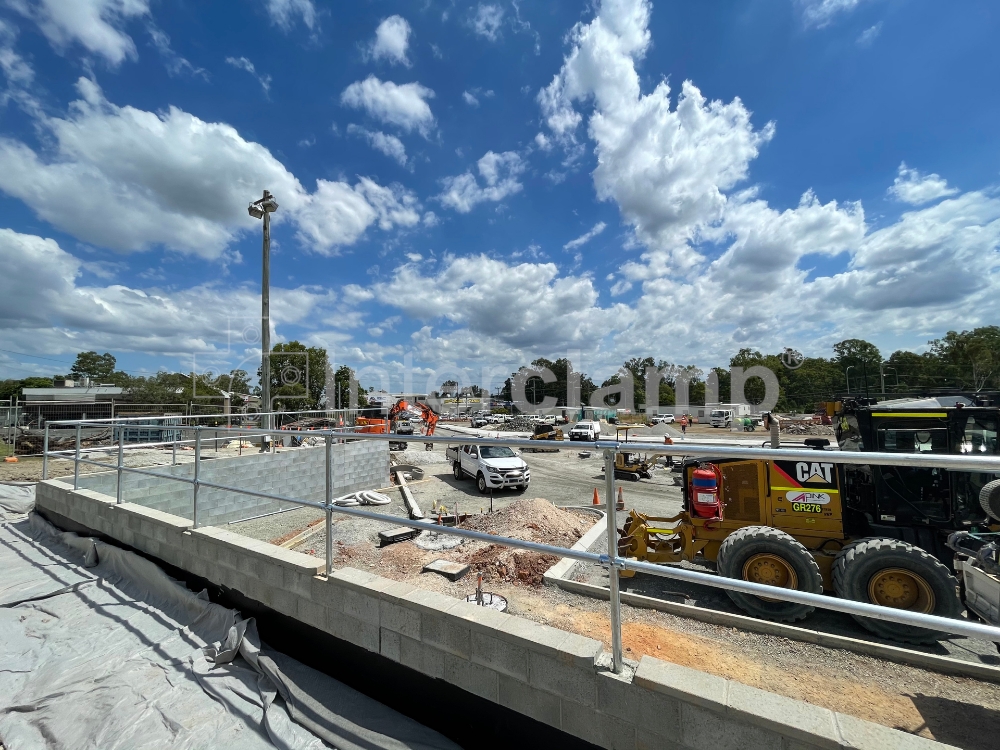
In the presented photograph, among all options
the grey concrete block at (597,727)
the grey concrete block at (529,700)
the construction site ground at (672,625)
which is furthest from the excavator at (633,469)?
the grey concrete block at (597,727)

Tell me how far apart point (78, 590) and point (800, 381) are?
8737 centimetres

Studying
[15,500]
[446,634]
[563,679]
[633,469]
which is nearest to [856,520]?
[563,679]

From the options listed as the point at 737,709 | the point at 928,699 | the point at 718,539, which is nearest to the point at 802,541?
the point at 718,539

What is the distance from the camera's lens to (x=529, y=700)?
2434 millimetres

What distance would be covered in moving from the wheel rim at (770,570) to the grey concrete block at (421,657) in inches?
160

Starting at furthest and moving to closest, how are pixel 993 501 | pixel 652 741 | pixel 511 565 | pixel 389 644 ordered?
1. pixel 511 565
2. pixel 993 501
3. pixel 389 644
4. pixel 652 741

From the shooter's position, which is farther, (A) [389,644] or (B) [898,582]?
(B) [898,582]

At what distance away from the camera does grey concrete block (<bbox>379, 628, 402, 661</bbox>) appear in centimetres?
294

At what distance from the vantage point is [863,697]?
10.7ft

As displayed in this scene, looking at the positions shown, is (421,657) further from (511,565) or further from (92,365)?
(92,365)

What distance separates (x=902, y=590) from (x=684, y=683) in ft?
14.1

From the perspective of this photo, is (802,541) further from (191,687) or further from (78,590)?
(78,590)

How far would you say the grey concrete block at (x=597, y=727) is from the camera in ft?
7.00

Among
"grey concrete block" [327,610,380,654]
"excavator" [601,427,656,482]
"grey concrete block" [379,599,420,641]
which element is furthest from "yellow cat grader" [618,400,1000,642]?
"excavator" [601,427,656,482]
